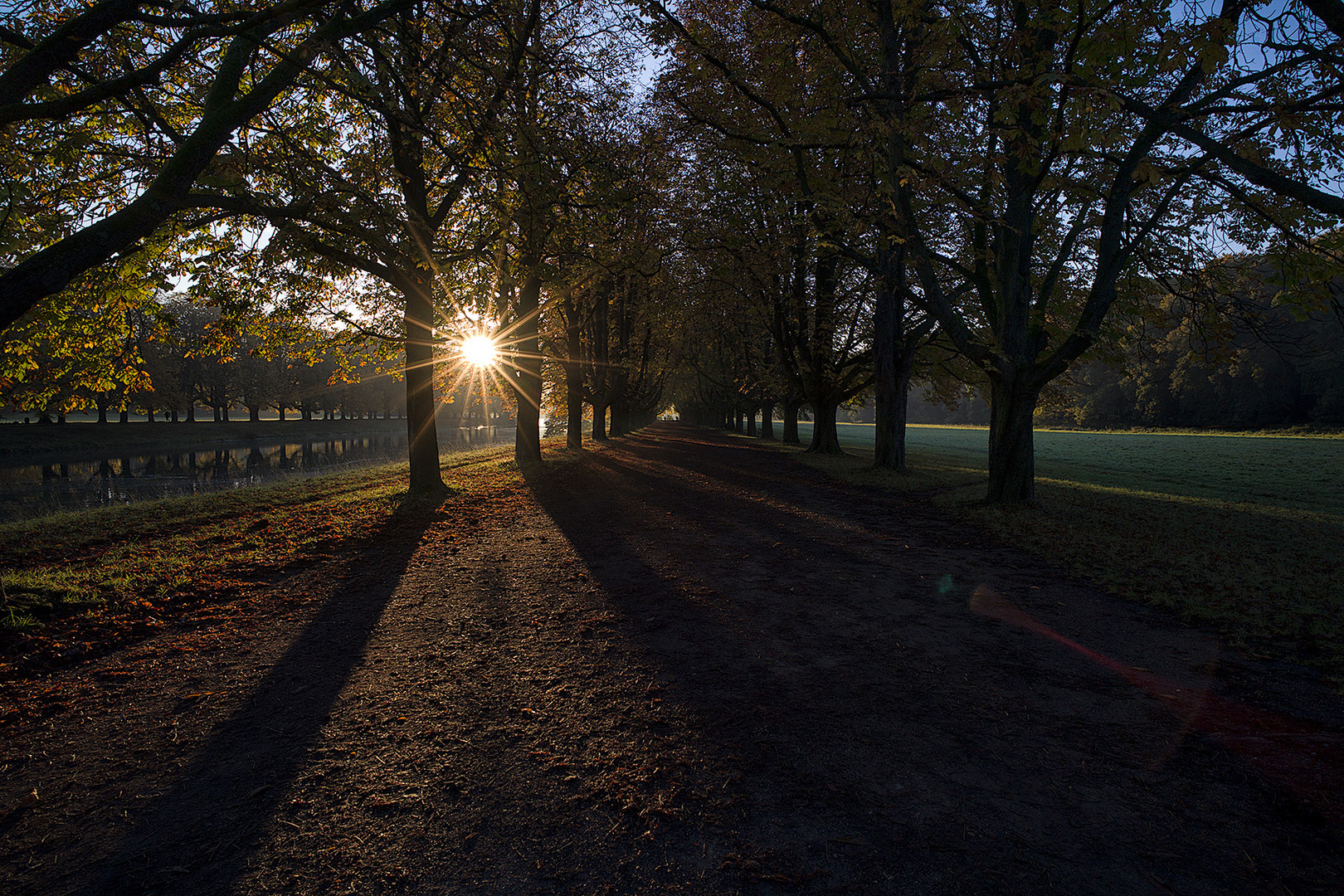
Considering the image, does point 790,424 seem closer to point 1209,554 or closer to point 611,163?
point 611,163

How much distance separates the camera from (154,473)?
24.5 meters

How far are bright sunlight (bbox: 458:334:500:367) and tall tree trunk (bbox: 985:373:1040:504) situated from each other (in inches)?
496

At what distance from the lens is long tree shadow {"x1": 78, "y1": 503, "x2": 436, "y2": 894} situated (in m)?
2.18

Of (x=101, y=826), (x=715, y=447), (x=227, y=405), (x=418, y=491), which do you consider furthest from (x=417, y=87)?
(x=227, y=405)

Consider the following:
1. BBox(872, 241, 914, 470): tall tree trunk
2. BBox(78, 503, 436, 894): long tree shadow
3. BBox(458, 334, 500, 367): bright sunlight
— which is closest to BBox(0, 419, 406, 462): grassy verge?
BBox(458, 334, 500, 367): bright sunlight

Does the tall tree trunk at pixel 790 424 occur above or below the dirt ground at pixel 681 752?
above

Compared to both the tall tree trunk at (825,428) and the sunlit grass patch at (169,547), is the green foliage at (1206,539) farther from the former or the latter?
the sunlit grass patch at (169,547)

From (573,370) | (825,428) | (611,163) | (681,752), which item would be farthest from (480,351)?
(681,752)

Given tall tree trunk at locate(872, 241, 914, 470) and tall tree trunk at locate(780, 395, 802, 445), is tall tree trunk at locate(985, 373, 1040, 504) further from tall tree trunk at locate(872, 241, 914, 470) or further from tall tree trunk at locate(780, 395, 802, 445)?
tall tree trunk at locate(780, 395, 802, 445)

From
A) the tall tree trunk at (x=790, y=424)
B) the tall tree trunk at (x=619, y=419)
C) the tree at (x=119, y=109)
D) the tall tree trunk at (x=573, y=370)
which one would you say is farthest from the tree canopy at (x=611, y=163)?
the tall tree trunk at (x=619, y=419)

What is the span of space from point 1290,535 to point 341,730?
39.0 ft

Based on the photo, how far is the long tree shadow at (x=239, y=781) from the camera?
7.15 feet

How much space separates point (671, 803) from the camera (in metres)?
2.54

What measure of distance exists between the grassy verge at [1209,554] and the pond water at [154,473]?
20.8m
